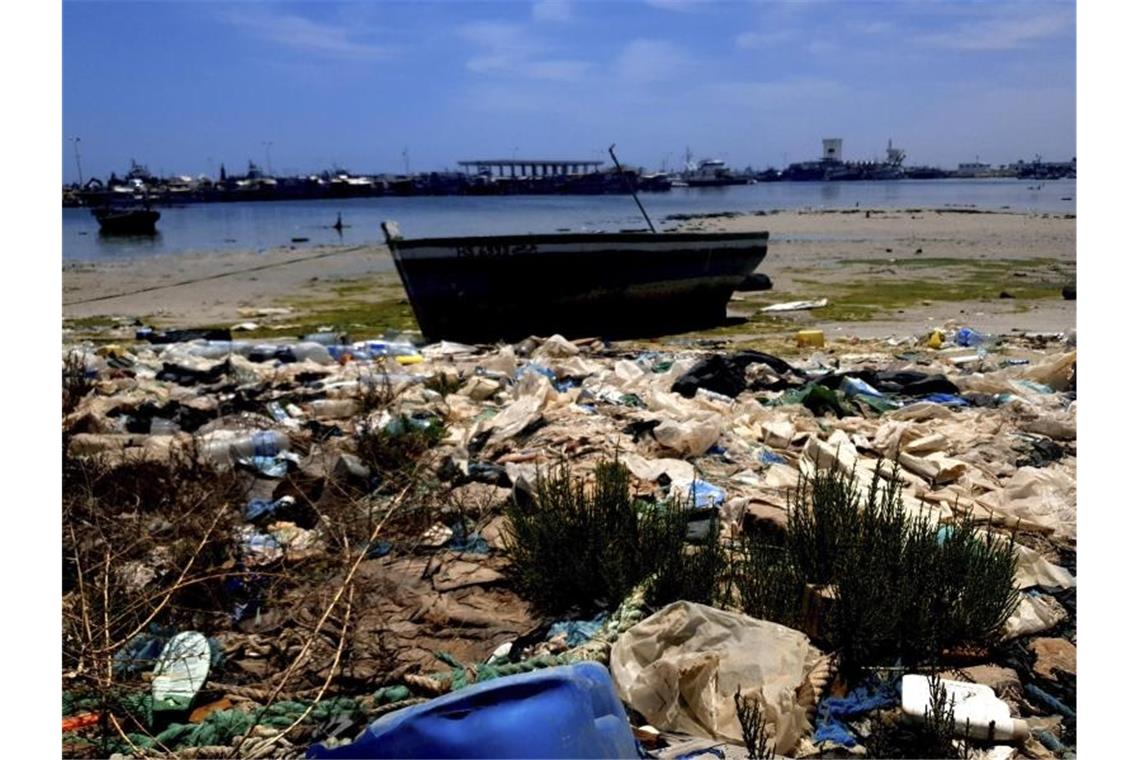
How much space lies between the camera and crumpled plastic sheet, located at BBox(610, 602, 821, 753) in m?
2.69

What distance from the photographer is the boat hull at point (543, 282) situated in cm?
1289

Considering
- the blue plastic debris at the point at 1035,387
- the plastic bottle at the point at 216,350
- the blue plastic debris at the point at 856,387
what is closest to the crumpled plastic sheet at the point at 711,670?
the blue plastic debris at the point at 856,387

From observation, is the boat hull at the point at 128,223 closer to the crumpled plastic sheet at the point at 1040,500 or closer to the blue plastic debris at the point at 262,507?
the blue plastic debris at the point at 262,507

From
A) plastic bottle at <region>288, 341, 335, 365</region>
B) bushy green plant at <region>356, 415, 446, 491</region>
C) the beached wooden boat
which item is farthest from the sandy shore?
bushy green plant at <region>356, 415, 446, 491</region>

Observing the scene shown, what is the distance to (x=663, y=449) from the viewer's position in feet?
18.5

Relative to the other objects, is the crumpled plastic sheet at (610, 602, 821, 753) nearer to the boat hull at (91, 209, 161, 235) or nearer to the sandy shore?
the sandy shore

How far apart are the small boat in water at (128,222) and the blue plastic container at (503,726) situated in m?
46.5

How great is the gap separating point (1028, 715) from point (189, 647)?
8.97ft

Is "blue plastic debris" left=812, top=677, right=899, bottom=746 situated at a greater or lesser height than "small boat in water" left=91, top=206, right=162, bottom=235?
lesser

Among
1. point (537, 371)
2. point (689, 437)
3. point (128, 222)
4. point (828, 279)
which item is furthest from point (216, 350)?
point (128, 222)

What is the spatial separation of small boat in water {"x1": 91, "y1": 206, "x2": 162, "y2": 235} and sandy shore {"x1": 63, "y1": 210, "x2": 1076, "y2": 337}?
1486 cm

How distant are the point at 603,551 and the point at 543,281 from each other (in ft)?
32.1

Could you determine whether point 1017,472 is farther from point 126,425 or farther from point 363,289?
point 363,289
